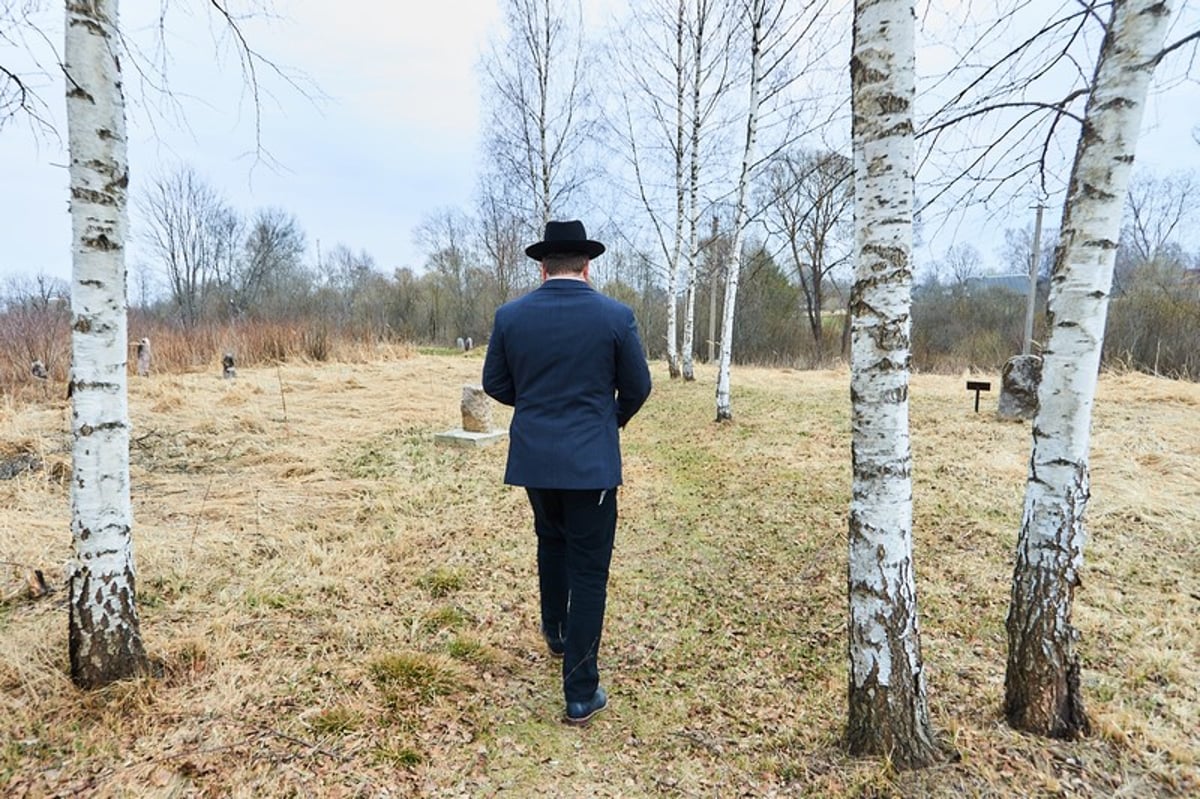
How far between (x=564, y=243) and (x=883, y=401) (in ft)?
3.98

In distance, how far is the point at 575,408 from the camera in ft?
6.49

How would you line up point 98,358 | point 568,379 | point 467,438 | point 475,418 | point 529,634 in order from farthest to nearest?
point 475,418
point 467,438
point 529,634
point 568,379
point 98,358

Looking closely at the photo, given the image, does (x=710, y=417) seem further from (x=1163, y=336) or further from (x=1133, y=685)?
(x=1163, y=336)

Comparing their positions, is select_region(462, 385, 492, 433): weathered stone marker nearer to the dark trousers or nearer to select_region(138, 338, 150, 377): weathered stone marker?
the dark trousers

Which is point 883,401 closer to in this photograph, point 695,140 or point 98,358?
point 98,358

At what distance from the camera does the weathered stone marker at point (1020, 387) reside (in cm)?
650

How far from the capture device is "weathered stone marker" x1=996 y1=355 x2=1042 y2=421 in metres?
6.50

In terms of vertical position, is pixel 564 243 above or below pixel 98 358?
above

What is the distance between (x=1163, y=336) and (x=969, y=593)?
60.4ft

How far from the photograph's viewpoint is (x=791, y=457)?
5.40m

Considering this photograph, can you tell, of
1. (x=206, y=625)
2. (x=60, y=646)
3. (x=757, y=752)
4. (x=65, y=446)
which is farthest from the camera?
(x=65, y=446)

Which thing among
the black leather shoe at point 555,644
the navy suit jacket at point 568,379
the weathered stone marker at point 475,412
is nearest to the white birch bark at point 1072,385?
the navy suit jacket at point 568,379

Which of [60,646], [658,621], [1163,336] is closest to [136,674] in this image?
[60,646]

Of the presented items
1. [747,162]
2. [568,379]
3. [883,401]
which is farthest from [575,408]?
[747,162]
